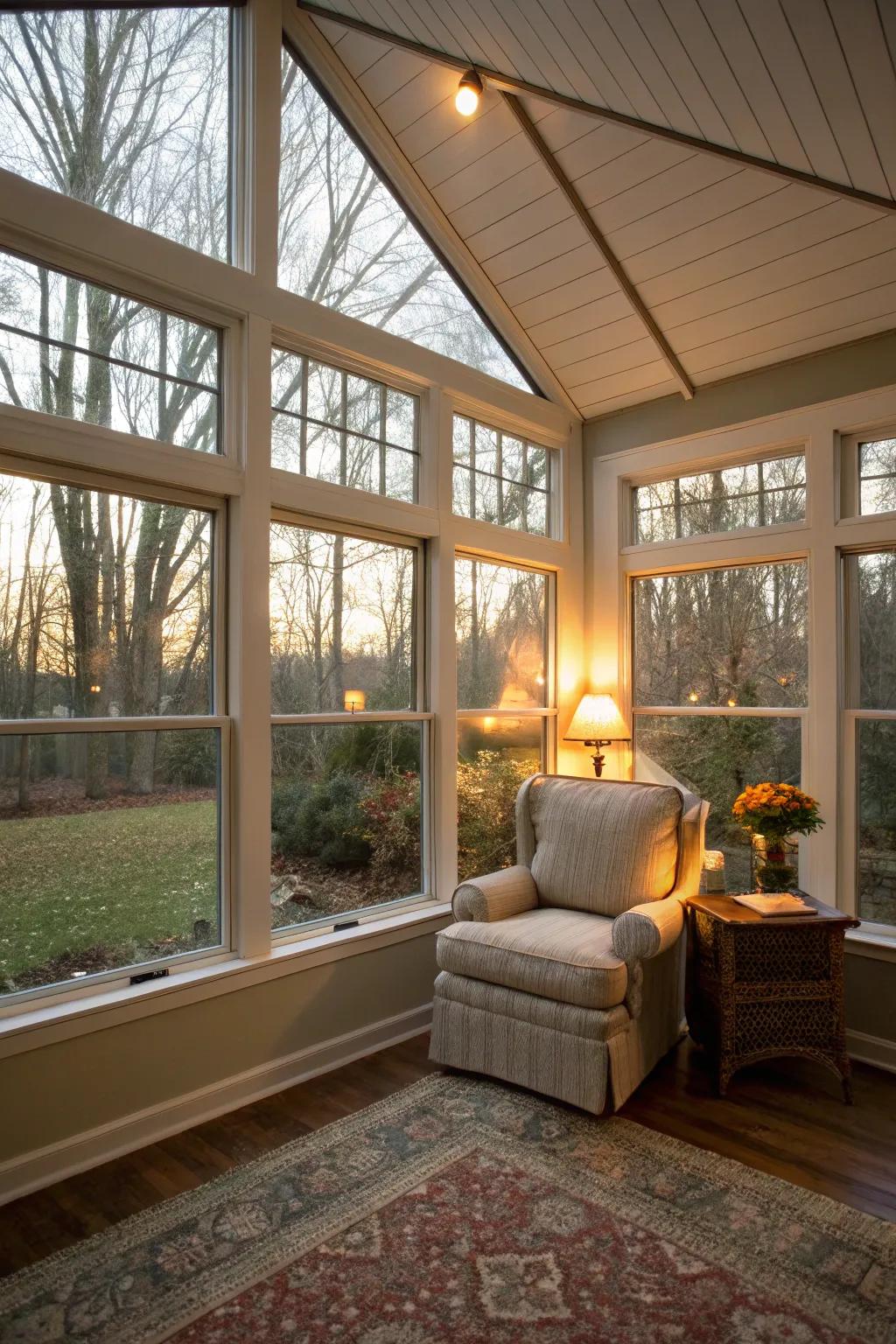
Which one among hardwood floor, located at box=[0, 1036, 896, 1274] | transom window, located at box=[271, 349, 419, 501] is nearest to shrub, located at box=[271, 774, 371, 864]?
hardwood floor, located at box=[0, 1036, 896, 1274]

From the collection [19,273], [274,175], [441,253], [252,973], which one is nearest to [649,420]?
[441,253]

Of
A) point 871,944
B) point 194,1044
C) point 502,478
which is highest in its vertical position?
point 502,478

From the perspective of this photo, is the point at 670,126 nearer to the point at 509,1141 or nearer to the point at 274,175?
the point at 274,175

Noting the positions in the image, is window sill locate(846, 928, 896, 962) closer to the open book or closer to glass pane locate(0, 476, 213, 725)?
the open book

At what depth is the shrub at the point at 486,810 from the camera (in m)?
3.81

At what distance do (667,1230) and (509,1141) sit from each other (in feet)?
1.86

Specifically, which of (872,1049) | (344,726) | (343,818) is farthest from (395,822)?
(872,1049)

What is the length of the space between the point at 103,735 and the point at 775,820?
8.03 ft

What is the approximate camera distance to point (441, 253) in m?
3.77

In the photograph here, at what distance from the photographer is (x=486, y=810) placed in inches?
154

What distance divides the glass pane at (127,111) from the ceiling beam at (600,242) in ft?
3.58

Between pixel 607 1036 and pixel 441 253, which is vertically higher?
pixel 441 253

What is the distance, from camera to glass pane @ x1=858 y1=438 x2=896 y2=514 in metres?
3.42

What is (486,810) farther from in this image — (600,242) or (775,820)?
(600,242)
